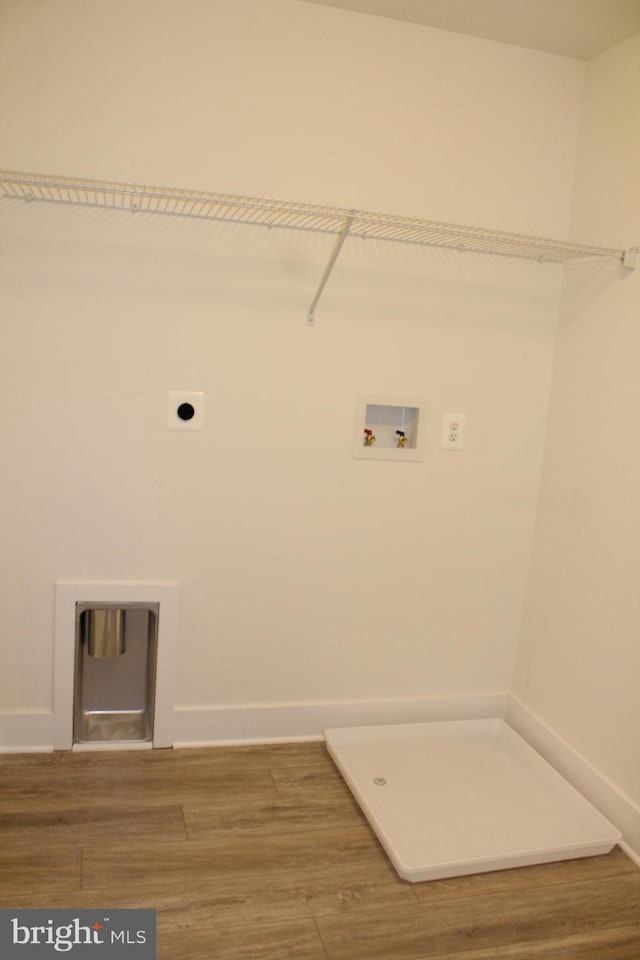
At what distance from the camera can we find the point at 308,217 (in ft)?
6.97

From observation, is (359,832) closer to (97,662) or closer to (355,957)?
(355,957)

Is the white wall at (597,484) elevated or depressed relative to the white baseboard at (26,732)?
elevated

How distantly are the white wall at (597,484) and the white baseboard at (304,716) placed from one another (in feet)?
0.83

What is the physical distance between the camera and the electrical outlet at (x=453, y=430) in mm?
2395

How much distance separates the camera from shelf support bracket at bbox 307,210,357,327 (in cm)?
189

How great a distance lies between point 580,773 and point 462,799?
1.30 ft

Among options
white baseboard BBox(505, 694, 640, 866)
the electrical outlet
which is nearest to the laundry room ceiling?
the electrical outlet

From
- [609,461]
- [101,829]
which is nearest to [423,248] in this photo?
[609,461]

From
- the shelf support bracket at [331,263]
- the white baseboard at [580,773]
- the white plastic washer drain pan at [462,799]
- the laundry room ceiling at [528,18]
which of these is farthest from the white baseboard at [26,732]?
the laundry room ceiling at [528,18]

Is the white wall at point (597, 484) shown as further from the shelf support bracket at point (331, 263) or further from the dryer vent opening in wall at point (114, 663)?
the dryer vent opening in wall at point (114, 663)

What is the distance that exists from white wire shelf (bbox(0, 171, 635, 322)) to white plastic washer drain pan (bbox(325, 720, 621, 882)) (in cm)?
144

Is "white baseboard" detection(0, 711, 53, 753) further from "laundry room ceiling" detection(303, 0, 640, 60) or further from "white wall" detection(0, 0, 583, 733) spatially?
"laundry room ceiling" detection(303, 0, 640, 60)

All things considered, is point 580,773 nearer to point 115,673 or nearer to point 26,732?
point 115,673

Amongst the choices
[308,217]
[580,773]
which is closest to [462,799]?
[580,773]
